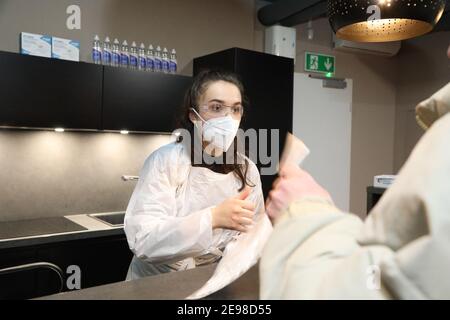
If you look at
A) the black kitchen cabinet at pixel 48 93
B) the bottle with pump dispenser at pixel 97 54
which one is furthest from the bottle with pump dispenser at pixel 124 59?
the black kitchen cabinet at pixel 48 93

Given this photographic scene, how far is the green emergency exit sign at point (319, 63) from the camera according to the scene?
3.62m

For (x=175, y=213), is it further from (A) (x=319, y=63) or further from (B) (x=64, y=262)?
(A) (x=319, y=63)

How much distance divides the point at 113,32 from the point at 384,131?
10.1 feet

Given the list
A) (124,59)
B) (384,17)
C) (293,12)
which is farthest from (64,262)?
(293,12)

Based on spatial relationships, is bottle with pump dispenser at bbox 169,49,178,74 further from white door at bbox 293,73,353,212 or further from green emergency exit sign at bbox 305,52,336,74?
green emergency exit sign at bbox 305,52,336,74

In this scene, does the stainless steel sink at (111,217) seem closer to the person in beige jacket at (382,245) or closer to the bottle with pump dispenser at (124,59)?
the bottle with pump dispenser at (124,59)

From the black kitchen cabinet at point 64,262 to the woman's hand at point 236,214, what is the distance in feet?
4.33

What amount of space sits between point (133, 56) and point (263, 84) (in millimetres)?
959

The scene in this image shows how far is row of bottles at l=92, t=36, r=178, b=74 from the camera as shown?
2.47 m

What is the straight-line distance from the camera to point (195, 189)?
135 cm

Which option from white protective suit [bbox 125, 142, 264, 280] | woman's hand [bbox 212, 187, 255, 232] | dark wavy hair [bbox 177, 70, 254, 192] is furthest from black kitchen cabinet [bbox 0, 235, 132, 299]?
woman's hand [bbox 212, 187, 255, 232]

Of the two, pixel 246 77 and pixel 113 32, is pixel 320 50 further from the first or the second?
pixel 113 32

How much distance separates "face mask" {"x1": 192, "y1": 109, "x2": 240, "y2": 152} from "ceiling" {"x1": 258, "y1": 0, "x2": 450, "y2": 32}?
1.88 metres
